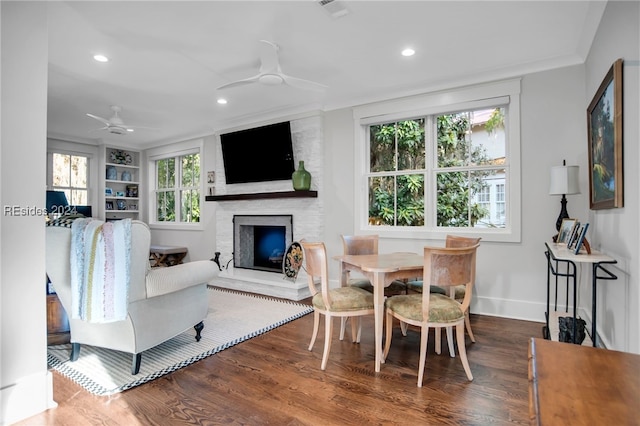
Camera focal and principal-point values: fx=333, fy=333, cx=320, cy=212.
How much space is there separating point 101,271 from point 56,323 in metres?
1.18

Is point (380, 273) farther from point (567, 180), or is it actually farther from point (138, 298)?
point (567, 180)

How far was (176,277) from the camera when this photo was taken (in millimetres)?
2473

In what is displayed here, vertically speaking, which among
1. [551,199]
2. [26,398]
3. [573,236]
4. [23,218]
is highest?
[551,199]

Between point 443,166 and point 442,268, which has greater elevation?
point 443,166

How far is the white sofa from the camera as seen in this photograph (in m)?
2.23

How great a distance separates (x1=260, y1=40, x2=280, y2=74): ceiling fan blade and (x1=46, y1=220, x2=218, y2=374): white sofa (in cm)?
170

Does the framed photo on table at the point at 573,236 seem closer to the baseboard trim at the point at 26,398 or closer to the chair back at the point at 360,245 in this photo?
the chair back at the point at 360,245

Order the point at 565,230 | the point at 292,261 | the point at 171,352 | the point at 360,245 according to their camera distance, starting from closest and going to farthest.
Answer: the point at 171,352
the point at 565,230
the point at 360,245
the point at 292,261

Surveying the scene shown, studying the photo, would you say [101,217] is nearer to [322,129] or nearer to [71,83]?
[71,83]

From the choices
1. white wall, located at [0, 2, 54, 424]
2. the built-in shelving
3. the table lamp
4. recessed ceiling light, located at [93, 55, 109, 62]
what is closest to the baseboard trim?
white wall, located at [0, 2, 54, 424]

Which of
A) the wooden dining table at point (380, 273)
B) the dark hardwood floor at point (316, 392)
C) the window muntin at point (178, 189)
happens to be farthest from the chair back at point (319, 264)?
the window muntin at point (178, 189)

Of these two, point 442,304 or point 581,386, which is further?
point 442,304

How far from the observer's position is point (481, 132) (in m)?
3.80

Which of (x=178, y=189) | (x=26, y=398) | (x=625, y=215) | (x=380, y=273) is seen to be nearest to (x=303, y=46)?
(x=380, y=273)
